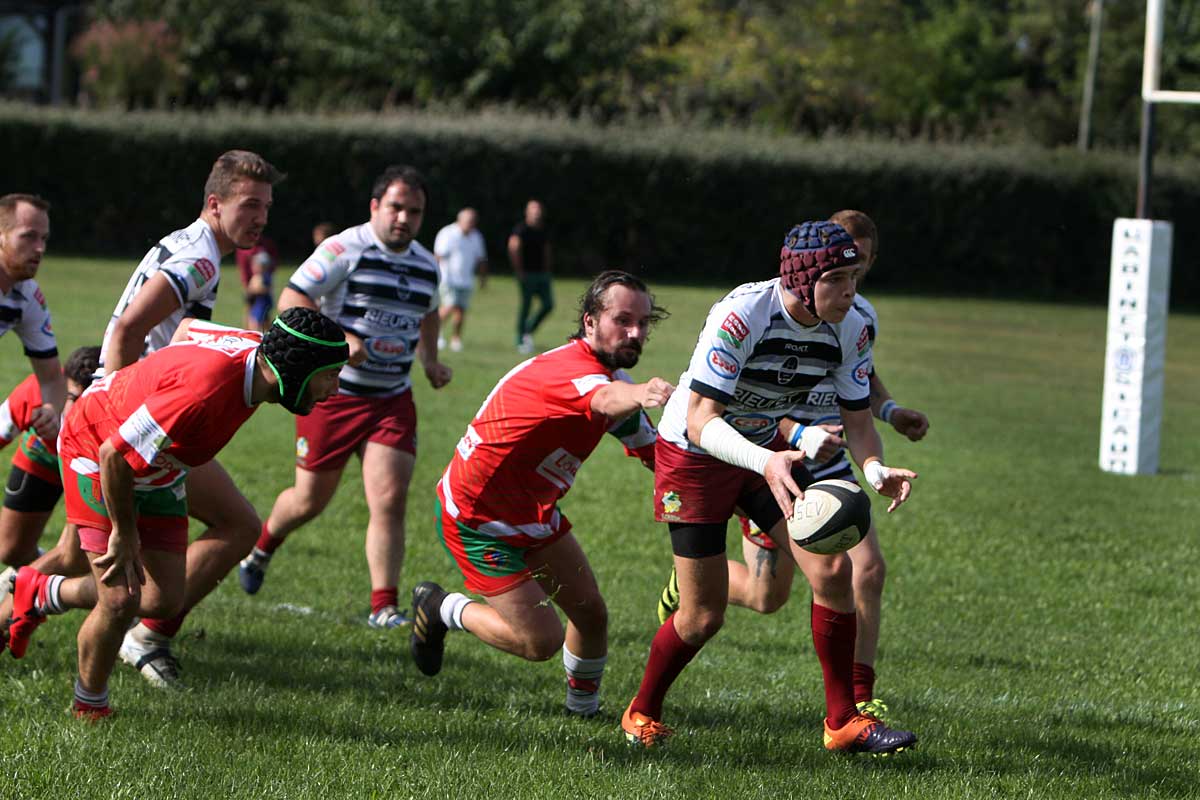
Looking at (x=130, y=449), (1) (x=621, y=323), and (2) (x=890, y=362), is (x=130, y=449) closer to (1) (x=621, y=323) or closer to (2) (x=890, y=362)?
(1) (x=621, y=323)

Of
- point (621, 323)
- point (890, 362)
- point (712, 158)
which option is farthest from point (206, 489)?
point (712, 158)

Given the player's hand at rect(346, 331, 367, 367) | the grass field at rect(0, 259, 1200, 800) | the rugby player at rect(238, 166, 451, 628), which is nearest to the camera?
the grass field at rect(0, 259, 1200, 800)

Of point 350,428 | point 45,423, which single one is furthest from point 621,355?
point 350,428

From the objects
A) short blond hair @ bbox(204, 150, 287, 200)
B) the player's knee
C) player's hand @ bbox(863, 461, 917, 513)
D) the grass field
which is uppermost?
short blond hair @ bbox(204, 150, 287, 200)

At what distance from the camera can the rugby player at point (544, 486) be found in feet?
18.7

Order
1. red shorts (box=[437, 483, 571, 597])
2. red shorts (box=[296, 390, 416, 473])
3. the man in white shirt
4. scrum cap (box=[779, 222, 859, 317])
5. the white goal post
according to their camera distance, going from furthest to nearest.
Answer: the man in white shirt → the white goal post → red shorts (box=[296, 390, 416, 473]) → red shorts (box=[437, 483, 571, 597]) → scrum cap (box=[779, 222, 859, 317])

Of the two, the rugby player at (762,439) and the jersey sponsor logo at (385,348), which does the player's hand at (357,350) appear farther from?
the rugby player at (762,439)

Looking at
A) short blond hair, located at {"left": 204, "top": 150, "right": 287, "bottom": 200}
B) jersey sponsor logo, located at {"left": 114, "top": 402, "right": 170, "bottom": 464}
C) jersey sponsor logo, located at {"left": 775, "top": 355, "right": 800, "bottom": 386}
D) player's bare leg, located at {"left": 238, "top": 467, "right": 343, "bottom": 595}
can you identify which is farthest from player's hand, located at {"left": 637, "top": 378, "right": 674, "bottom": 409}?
player's bare leg, located at {"left": 238, "top": 467, "right": 343, "bottom": 595}

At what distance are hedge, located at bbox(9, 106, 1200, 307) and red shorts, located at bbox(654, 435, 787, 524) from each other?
31605mm

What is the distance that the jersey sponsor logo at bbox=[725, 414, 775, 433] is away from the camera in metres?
5.91

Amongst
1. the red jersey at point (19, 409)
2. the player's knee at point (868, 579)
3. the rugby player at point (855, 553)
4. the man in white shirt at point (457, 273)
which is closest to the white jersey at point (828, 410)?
the rugby player at point (855, 553)

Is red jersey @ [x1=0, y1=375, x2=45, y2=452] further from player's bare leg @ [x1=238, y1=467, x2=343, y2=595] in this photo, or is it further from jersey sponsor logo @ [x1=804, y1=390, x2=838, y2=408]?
jersey sponsor logo @ [x1=804, y1=390, x2=838, y2=408]

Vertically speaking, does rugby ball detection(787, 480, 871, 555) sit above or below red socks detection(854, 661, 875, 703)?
above

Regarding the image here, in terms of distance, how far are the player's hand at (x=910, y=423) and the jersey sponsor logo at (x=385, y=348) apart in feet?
9.57
